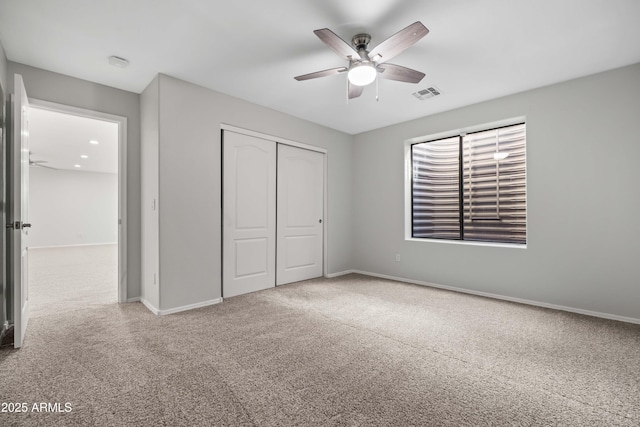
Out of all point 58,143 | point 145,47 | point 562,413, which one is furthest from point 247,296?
point 58,143

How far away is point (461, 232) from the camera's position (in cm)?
438

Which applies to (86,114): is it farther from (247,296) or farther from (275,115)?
(247,296)

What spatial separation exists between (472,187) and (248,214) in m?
3.26

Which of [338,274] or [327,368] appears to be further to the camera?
[338,274]

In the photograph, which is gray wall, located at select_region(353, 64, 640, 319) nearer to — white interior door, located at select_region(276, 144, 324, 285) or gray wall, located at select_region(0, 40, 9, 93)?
white interior door, located at select_region(276, 144, 324, 285)

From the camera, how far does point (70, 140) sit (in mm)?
6285

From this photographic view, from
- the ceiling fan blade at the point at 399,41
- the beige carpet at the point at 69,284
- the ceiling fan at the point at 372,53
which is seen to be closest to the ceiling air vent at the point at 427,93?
the ceiling fan at the point at 372,53

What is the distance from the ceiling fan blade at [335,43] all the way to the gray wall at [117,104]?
2728mm

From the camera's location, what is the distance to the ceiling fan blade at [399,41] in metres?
1.99

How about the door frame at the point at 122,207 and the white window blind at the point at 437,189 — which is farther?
the white window blind at the point at 437,189

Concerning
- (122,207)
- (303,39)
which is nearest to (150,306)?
(122,207)

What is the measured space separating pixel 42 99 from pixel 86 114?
0.36 meters

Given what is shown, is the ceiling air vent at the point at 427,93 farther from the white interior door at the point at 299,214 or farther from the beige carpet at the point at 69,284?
the beige carpet at the point at 69,284

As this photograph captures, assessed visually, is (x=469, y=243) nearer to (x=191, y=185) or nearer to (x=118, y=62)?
(x=191, y=185)
